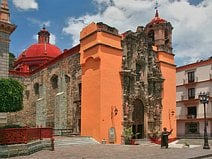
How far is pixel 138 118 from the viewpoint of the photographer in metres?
25.9

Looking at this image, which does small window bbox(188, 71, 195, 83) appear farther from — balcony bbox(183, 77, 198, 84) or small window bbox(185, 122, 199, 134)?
small window bbox(185, 122, 199, 134)

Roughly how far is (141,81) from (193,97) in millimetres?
16232

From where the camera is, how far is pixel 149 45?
27.7 m

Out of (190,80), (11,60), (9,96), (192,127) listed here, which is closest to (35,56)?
(11,60)

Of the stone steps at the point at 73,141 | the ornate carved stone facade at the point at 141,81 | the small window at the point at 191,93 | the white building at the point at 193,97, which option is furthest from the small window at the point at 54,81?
the small window at the point at 191,93

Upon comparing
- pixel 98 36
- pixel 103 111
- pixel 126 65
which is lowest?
pixel 103 111

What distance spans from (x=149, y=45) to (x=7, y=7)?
12.9m

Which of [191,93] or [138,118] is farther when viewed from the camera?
[191,93]

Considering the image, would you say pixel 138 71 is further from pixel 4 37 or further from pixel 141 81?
pixel 4 37

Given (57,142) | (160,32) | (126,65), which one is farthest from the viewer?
(160,32)

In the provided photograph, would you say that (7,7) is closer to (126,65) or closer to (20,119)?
(126,65)

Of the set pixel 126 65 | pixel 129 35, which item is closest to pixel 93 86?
pixel 126 65

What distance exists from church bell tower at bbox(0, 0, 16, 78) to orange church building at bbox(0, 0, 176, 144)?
6.05 m

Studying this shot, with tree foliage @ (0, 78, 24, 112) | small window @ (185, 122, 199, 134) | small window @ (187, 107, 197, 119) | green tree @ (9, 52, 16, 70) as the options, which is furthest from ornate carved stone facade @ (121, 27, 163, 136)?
green tree @ (9, 52, 16, 70)
